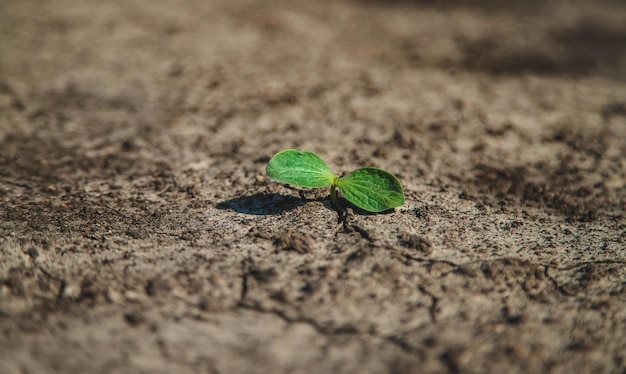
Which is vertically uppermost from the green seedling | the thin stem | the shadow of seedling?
the green seedling

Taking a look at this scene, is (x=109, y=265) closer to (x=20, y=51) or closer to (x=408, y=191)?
(x=408, y=191)

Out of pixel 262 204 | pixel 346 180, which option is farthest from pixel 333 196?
pixel 262 204

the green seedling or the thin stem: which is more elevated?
the green seedling

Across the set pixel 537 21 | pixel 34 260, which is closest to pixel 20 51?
pixel 34 260

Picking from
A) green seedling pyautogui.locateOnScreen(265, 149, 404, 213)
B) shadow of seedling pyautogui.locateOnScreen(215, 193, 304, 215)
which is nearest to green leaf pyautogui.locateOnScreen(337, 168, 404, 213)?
green seedling pyautogui.locateOnScreen(265, 149, 404, 213)

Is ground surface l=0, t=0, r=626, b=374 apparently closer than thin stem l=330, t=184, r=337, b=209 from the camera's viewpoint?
Yes

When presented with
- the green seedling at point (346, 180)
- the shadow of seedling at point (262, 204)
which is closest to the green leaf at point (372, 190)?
the green seedling at point (346, 180)

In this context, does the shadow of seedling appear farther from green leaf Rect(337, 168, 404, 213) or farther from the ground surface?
green leaf Rect(337, 168, 404, 213)

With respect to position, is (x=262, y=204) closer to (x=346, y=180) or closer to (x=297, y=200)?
(x=297, y=200)
